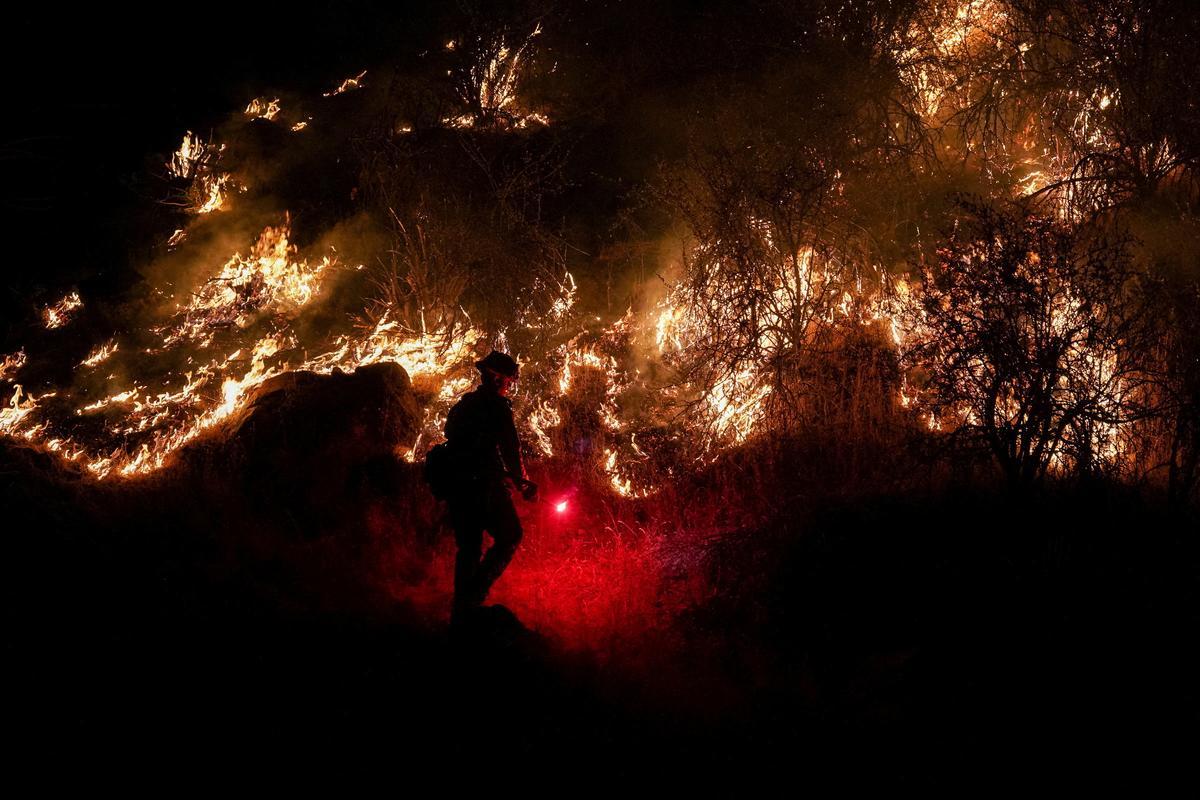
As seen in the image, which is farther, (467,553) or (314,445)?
(314,445)

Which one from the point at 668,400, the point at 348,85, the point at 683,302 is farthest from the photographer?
the point at 348,85

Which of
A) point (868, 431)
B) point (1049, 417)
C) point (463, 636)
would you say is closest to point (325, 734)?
point (463, 636)

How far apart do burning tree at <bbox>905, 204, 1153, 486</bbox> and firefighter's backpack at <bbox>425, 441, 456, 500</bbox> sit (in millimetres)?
3916

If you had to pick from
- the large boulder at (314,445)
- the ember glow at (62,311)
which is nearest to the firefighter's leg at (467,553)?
the large boulder at (314,445)

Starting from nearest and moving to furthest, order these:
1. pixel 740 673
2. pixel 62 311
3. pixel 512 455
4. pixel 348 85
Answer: pixel 740 673 < pixel 512 455 < pixel 62 311 < pixel 348 85

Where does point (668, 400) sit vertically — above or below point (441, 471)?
above

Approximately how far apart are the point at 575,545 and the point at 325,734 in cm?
347

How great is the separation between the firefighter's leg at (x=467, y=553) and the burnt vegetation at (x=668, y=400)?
39cm

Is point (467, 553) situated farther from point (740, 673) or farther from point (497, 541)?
point (740, 673)

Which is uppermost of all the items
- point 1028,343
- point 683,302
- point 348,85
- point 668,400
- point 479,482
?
point 348,85

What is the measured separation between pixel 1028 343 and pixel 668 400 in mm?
5342

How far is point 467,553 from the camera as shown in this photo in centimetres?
602

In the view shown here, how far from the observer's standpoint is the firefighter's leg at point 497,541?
19.6 ft

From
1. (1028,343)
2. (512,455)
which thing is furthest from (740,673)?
(1028,343)
